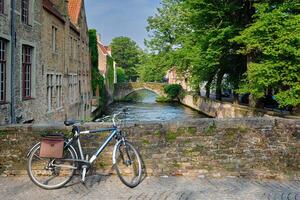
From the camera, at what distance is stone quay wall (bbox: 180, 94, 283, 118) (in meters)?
18.7

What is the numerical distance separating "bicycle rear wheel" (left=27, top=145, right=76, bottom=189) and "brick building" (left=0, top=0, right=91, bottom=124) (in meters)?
5.93

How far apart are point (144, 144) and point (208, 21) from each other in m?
15.7

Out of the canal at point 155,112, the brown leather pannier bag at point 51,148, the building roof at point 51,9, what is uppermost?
the building roof at point 51,9

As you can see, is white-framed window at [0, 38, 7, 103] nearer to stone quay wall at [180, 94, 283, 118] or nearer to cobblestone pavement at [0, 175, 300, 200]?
cobblestone pavement at [0, 175, 300, 200]

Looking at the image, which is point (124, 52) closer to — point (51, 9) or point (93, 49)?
point (93, 49)

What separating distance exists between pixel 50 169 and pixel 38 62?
33.4 ft

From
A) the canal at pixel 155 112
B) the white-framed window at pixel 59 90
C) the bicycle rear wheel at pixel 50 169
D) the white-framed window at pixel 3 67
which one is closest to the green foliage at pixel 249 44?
the canal at pixel 155 112

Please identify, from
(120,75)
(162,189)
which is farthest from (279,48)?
(120,75)

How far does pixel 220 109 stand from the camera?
2845 centimetres

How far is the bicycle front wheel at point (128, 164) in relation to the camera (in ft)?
17.1

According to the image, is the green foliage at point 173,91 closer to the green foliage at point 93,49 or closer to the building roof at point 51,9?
the green foliage at point 93,49

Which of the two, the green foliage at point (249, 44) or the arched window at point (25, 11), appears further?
the green foliage at point (249, 44)

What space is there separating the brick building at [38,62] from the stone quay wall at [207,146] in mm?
5942

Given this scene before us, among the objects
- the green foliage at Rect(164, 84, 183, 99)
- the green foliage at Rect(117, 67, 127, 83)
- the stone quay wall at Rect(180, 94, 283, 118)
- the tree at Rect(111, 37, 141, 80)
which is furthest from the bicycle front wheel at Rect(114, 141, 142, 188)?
the tree at Rect(111, 37, 141, 80)
